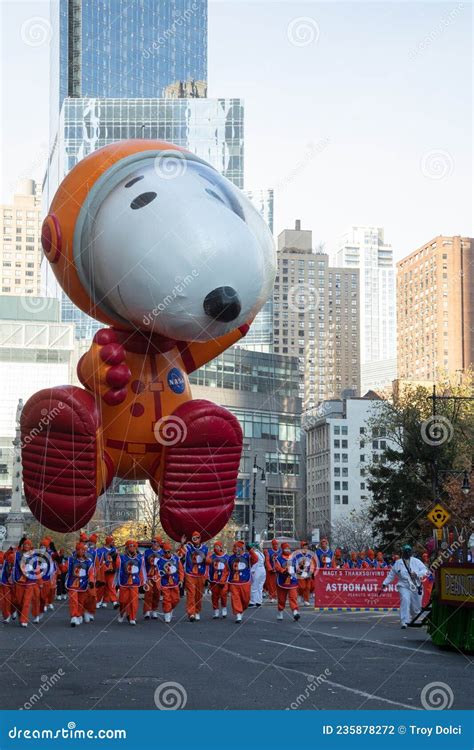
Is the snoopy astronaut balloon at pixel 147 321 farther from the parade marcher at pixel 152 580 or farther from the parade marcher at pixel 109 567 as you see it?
the parade marcher at pixel 109 567

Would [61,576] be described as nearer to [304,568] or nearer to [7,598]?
[304,568]

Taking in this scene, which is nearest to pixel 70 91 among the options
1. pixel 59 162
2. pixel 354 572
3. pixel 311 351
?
pixel 59 162

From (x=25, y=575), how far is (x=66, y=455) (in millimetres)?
5162

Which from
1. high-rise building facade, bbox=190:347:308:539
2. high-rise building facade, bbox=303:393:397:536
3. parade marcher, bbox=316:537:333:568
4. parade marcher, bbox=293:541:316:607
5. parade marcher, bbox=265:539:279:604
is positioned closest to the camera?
parade marcher, bbox=293:541:316:607

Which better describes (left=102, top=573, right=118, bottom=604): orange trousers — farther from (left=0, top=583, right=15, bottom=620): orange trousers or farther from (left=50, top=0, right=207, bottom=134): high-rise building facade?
(left=50, top=0, right=207, bottom=134): high-rise building facade

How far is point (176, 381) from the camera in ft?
55.9

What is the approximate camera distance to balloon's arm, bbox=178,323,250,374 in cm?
1753

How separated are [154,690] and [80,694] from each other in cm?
72

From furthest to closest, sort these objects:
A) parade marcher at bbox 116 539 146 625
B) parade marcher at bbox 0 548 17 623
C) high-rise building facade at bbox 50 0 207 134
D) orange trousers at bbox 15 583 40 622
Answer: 1. high-rise building facade at bbox 50 0 207 134
2. parade marcher at bbox 0 548 17 623
3. orange trousers at bbox 15 583 40 622
4. parade marcher at bbox 116 539 146 625

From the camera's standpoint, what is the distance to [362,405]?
398 ft

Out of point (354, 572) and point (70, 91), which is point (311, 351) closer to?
point (70, 91)

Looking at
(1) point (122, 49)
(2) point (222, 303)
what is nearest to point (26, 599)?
(2) point (222, 303)

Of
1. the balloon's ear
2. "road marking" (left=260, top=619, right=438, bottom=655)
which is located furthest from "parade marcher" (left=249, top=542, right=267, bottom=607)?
the balloon's ear

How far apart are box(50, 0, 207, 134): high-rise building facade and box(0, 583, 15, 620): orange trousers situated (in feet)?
426
